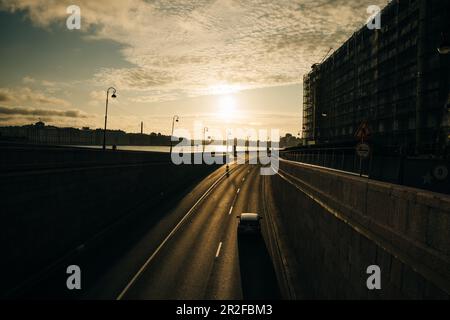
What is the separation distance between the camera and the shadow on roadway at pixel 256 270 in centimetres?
1794

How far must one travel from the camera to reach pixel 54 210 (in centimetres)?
2009

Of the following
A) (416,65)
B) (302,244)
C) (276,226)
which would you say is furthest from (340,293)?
(416,65)

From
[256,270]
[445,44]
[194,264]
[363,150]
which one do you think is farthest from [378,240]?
[194,264]

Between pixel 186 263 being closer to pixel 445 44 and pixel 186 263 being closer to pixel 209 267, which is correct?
pixel 209 267

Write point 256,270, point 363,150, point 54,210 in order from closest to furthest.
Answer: point 363,150, point 54,210, point 256,270

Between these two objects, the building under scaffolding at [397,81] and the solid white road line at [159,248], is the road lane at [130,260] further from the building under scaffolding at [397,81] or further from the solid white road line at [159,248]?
the building under scaffolding at [397,81]

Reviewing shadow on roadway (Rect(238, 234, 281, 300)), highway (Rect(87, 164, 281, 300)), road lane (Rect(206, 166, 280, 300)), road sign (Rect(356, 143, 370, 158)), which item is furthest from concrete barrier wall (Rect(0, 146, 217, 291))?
road sign (Rect(356, 143, 370, 158))

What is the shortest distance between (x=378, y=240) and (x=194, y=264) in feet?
50.2

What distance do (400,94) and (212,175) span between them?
127ft

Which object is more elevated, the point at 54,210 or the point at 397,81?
the point at 397,81

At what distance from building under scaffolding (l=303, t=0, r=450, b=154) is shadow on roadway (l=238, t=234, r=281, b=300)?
16.3m

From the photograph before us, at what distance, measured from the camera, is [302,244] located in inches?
787
